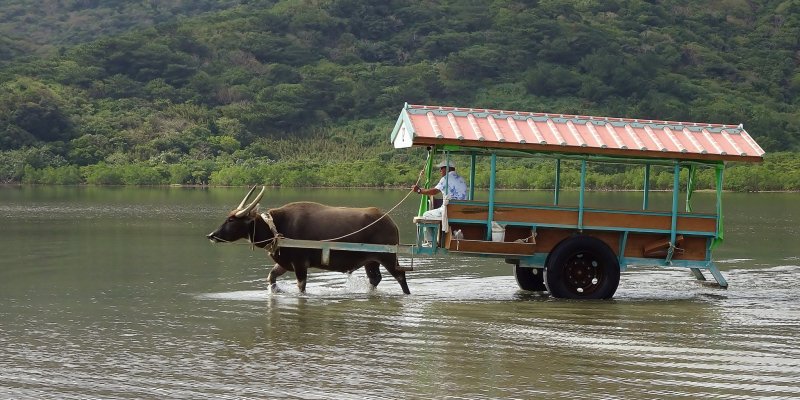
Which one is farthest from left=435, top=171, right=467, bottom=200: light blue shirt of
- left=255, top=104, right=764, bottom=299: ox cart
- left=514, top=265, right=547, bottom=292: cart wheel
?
left=514, top=265, right=547, bottom=292: cart wheel

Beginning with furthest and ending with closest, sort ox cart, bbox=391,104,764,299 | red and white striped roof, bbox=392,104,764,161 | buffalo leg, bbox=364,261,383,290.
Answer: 1. buffalo leg, bbox=364,261,383,290
2. ox cart, bbox=391,104,764,299
3. red and white striped roof, bbox=392,104,764,161

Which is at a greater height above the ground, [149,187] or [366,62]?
[366,62]

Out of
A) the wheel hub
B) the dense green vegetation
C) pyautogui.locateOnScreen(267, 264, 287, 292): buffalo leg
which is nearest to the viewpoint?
the wheel hub

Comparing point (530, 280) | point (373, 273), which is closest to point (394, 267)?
point (373, 273)

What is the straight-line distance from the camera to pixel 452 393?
880 cm

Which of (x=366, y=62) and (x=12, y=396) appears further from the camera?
(x=366, y=62)

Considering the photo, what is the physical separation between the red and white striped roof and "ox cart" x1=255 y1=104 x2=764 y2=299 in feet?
0.04

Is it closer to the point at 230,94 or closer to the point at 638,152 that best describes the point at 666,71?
the point at 230,94

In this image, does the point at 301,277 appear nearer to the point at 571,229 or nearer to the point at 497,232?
the point at 497,232

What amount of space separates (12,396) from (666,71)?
296 feet

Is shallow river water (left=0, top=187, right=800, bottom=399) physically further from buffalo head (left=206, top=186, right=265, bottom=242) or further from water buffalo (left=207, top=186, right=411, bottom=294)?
buffalo head (left=206, top=186, right=265, bottom=242)

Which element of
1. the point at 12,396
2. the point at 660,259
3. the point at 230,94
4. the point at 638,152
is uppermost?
the point at 230,94

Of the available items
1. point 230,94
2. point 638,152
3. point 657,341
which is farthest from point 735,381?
point 230,94

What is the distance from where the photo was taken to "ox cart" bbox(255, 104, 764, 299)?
44.8 ft
